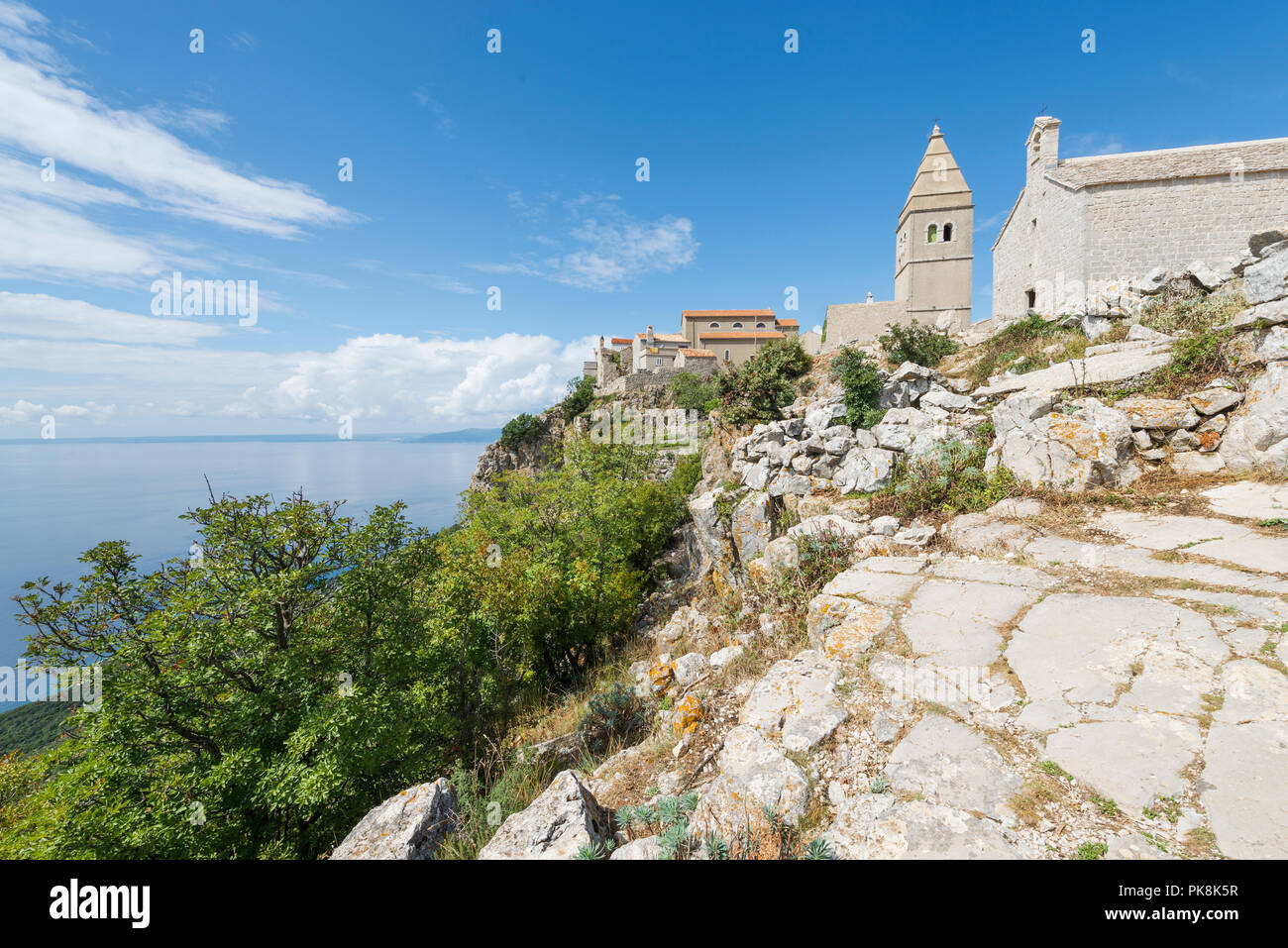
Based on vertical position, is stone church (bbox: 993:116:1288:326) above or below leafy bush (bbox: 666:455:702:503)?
above

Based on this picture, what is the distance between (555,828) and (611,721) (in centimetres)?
358

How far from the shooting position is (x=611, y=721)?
6.55m

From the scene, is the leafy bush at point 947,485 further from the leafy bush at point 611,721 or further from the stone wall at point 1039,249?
the stone wall at point 1039,249

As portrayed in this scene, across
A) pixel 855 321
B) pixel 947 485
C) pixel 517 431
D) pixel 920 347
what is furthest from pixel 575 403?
pixel 947 485

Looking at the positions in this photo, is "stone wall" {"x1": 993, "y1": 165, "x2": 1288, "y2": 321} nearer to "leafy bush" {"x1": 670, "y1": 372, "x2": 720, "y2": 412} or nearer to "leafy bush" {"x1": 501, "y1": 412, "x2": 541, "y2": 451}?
"leafy bush" {"x1": 670, "y1": 372, "x2": 720, "y2": 412}

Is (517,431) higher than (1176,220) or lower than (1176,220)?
lower

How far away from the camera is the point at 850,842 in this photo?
2.78m

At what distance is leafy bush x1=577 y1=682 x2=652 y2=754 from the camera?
6.42 m

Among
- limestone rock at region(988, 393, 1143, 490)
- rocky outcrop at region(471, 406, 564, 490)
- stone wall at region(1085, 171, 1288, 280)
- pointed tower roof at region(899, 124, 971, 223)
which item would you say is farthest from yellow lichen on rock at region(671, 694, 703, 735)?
rocky outcrop at region(471, 406, 564, 490)

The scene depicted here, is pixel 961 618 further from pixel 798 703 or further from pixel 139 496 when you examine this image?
pixel 139 496

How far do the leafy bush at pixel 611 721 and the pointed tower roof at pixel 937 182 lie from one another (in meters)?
27.1

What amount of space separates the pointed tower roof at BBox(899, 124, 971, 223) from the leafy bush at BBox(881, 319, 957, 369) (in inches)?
499
